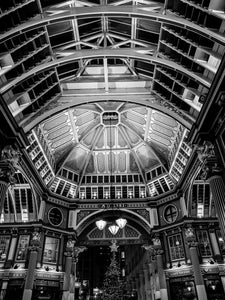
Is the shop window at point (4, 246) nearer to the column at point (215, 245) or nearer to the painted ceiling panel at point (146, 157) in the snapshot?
the painted ceiling panel at point (146, 157)

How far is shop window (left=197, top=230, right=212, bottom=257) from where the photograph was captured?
72.4 feet

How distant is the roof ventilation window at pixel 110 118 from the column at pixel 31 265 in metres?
12.8

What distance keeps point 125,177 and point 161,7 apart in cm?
1940

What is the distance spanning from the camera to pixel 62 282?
22.1m

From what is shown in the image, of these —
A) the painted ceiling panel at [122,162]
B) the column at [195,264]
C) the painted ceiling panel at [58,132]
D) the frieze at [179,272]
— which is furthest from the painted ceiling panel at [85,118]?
the frieze at [179,272]

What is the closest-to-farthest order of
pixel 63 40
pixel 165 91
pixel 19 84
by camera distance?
pixel 19 84 < pixel 63 40 < pixel 165 91

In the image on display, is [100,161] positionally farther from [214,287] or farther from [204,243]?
[214,287]

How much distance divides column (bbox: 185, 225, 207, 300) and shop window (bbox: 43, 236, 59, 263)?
12.5 metres

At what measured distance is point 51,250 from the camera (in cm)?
2327

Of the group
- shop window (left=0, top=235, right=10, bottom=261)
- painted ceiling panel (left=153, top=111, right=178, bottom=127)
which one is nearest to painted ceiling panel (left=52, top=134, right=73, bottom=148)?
painted ceiling panel (left=153, top=111, right=178, bottom=127)

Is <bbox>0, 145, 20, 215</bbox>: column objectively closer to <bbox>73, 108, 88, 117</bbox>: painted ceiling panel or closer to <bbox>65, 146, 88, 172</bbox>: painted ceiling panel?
<bbox>73, 108, 88, 117</bbox>: painted ceiling panel

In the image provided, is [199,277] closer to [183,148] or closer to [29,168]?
[183,148]

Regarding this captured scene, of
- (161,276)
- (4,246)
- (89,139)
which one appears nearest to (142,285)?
(161,276)

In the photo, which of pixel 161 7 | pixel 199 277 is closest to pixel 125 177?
pixel 199 277
